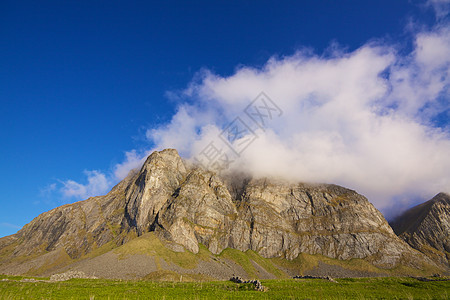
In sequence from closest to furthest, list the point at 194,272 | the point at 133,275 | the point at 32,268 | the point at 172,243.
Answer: the point at 133,275 → the point at 194,272 → the point at 32,268 → the point at 172,243

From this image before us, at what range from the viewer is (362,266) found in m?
188

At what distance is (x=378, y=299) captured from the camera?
34.1 metres

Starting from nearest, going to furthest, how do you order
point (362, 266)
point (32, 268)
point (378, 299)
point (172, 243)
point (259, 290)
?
point (378, 299) < point (259, 290) < point (32, 268) < point (172, 243) < point (362, 266)

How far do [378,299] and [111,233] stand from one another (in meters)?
204

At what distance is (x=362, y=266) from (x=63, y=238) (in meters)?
232

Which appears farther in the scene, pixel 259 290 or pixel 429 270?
pixel 429 270

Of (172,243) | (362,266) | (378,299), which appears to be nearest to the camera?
(378,299)

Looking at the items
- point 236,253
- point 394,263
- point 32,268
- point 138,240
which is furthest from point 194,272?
point 394,263

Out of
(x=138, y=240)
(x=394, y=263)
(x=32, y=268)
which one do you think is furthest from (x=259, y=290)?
(x=394, y=263)

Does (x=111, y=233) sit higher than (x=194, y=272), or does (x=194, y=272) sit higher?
(x=111, y=233)

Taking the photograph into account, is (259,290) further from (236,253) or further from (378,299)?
(236,253)

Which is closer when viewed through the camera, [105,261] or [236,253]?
[105,261]

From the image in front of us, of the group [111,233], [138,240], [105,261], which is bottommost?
[105,261]

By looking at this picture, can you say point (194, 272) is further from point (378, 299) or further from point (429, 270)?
point (429, 270)
